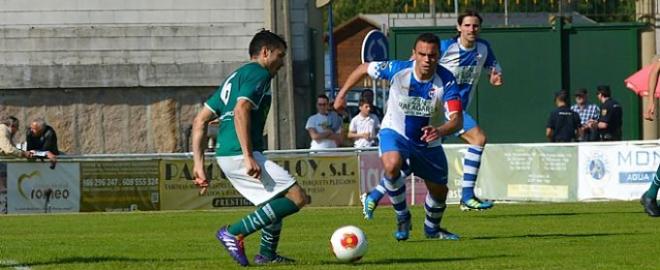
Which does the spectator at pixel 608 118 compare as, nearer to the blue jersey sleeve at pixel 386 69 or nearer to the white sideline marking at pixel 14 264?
the blue jersey sleeve at pixel 386 69

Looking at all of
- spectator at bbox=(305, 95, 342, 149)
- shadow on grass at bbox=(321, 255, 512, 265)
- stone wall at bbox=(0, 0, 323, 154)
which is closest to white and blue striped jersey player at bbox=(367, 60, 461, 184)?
shadow on grass at bbox=(321, 255, 512, 265)

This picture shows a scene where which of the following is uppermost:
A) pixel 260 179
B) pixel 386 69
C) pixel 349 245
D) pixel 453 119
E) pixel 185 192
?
pixel 386 69

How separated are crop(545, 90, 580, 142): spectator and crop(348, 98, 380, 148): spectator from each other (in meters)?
3.06

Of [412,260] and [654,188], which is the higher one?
[654,188]

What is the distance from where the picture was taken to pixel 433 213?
1431cm

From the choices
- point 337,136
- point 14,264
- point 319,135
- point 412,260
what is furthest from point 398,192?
point 337,136

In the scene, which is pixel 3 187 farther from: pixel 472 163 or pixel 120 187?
pixel 472 163

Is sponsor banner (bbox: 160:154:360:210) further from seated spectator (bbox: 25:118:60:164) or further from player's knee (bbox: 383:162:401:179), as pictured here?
player's knee (bbox: 383:162:401:179)

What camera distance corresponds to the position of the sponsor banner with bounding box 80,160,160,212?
25.1 meters

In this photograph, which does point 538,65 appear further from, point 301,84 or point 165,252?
point 165,252

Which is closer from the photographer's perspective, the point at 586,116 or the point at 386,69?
the point at 386,69

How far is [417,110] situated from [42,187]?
1234 cm

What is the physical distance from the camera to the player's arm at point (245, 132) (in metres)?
11.1

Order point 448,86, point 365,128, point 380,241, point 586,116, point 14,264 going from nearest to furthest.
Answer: point 14,264 → point 448,86 → point 380,241 → point 365,128 → point 586,116
